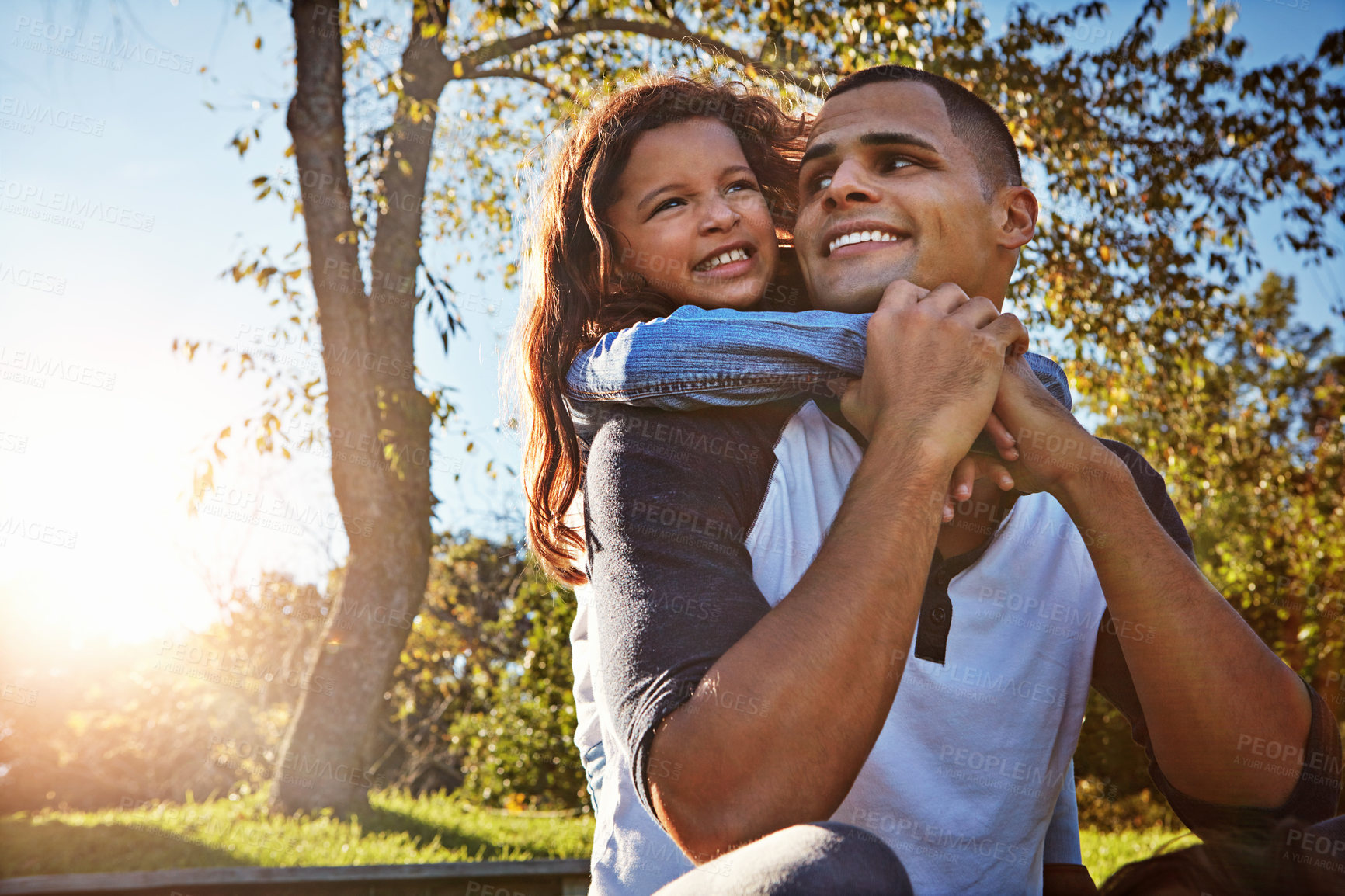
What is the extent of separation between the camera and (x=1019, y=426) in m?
1.71

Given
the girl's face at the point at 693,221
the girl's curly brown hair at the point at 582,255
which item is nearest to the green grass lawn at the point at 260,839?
the girl's curly brown hair at the point at 582,255

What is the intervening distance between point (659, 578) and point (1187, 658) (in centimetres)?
97

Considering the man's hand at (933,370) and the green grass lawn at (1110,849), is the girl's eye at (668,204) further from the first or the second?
the green grass lawn at (1110,849)

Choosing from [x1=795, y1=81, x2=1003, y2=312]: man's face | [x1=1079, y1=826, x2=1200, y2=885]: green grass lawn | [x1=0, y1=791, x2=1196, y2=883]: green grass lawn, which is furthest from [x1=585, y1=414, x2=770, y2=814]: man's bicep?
[x1=0, y1=791, x2=1196, y2=883]: green grass lawn

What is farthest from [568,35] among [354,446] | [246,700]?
[246,700]

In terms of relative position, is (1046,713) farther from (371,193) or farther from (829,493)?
(371,193)

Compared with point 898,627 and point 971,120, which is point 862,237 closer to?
point 971,120

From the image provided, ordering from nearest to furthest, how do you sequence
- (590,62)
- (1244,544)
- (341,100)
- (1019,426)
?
(1019,426)
(341,100)
(590,62)
(1244,544)

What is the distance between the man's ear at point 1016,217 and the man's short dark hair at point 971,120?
4 centimetres

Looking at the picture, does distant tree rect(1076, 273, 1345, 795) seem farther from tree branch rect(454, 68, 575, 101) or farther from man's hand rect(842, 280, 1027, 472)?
man's hand rect(842, 280, 1027, 472)

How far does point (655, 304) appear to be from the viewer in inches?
92.0

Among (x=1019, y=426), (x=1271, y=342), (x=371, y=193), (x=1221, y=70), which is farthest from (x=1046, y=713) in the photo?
(x=1271, y=342)

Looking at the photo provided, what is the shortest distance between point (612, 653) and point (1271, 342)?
32.6ft

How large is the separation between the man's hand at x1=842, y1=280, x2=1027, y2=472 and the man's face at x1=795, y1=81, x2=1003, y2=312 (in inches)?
14.9
